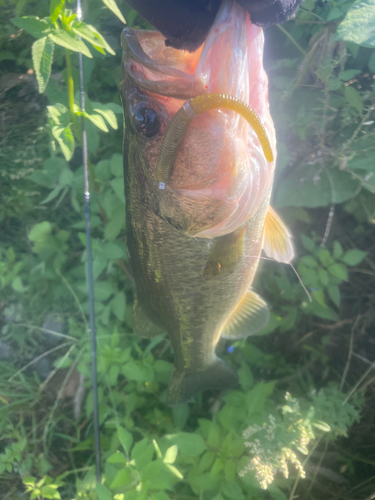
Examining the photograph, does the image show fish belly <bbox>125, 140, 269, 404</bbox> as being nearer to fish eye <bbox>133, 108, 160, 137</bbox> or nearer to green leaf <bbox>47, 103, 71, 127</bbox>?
fish eye <bbox>133, 108, 160, 137</bbox>

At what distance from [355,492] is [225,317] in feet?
4.68

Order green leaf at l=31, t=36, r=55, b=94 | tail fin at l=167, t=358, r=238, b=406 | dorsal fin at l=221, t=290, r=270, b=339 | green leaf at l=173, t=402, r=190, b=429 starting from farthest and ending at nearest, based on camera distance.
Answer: green leaf at l=173, t=402, r=190, b=429 → tail fin at l=167, t=358, r=238, b=406 → dorsal fin at l=221, t=290, r=270, b=339 → green leaf at l=31, t=36, r=55, b=94

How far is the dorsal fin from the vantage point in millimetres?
1194

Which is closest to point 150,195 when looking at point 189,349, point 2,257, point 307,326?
point 189,349

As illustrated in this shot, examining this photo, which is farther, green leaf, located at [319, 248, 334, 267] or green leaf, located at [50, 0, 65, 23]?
green leaf, located at [319, 248, 334, 267]

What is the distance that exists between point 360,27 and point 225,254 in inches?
30.8

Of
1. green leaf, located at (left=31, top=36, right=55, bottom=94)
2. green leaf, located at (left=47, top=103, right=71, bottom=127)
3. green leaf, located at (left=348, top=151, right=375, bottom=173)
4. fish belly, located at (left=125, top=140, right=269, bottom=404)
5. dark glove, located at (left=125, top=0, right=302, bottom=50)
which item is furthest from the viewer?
green leaf, located at (left=348, top=151, right=375, bottom=173)

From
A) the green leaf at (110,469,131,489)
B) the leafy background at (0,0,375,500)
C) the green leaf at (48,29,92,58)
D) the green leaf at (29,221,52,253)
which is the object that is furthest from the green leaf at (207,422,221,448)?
the green leaf at (48,29,92,58)

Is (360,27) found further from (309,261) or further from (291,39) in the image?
(309,261)

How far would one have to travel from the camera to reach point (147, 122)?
65 centimetres

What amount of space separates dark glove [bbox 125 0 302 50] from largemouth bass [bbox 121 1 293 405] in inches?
0.8

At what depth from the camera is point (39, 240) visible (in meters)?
1.43

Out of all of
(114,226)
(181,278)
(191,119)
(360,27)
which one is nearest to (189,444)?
(181,278)

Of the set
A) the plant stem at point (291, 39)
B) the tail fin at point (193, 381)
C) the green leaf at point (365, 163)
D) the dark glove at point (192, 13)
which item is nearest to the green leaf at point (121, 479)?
the tail fin at point (193, 381)
